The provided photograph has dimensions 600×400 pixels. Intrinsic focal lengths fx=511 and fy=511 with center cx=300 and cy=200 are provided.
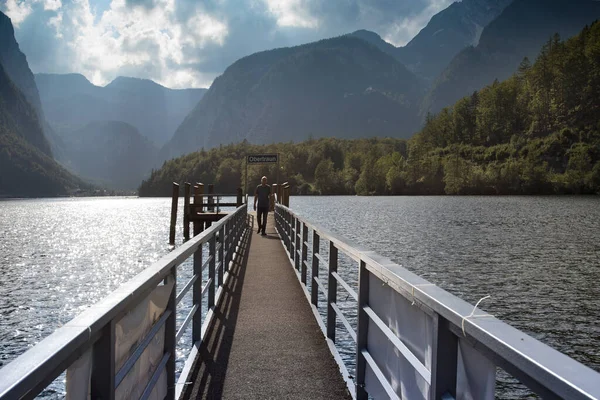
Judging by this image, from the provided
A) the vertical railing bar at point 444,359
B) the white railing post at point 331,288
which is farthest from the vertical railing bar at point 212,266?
the vertical railing bar at point 444,359

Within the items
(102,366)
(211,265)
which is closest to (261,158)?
(211,265)

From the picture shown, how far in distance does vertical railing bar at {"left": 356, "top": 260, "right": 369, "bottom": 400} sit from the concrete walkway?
1.35 feet

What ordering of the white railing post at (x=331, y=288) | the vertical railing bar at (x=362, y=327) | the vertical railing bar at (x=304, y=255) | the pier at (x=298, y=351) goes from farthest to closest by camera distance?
1. the vertical railing bar at (x=304, y=255)
2. the white railing post at (x=331, y=288)
3. the vertical railing bar at (x=362, y=327)
4. the pier at (x=298, y=351)

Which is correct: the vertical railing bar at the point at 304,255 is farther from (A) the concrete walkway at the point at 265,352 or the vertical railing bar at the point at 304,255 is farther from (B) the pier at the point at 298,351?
(B) the pier at the point at 298,351

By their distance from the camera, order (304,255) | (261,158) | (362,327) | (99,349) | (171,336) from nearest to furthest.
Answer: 1. (99,349)
2. (171,336)
3. (362,327)
4. (304,255)
5. (261,158)

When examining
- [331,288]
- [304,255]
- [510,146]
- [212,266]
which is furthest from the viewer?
[510,146]

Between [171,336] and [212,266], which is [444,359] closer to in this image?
[171,336]

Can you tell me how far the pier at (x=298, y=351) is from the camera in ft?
4.68

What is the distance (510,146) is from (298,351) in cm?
12971

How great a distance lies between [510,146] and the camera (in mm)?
123688

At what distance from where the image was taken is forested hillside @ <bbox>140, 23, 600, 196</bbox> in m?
108

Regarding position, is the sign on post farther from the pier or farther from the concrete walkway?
the pier

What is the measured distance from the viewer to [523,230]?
3844 centimetres

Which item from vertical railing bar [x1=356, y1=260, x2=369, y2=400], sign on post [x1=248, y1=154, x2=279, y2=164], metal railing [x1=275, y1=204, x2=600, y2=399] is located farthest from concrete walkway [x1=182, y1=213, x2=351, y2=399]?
sign on post [x1=248, y1=154, x2=279, y2=164]
